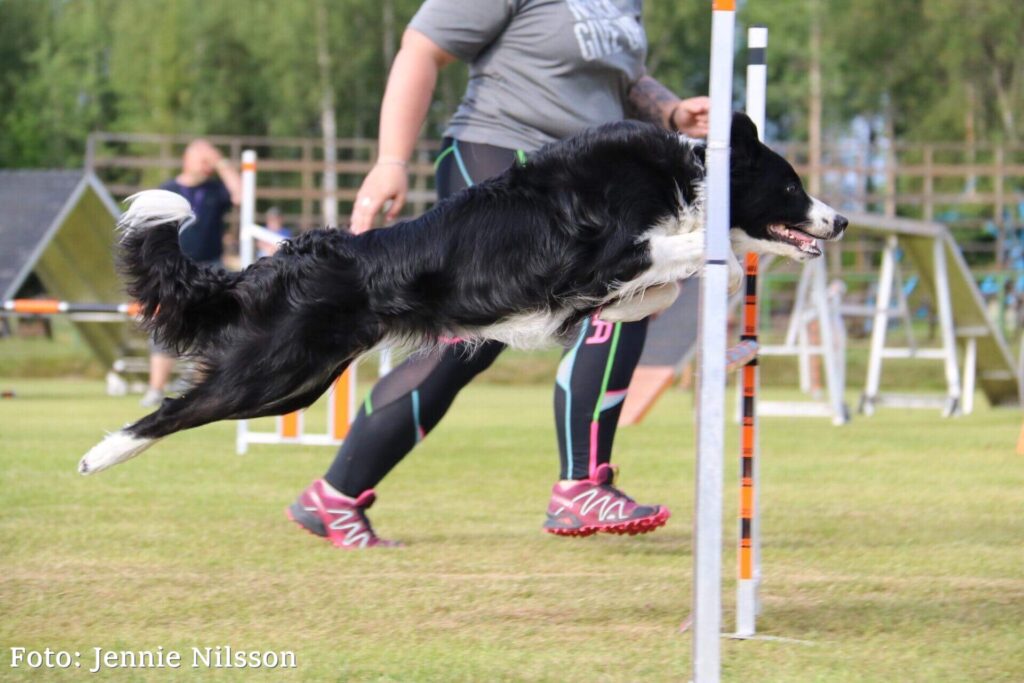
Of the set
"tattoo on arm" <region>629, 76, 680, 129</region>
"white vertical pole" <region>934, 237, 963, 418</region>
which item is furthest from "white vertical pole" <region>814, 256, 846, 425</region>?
"tattoo on arm" <region>629, 76, 680, 129</region>

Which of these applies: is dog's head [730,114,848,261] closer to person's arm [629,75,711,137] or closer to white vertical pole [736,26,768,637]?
white vertical pole [736,26,768,637]

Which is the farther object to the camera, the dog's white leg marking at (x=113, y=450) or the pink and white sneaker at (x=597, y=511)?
the pink and white sneaker at (x=597, y=511)

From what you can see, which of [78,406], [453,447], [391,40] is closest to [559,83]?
[453,447]

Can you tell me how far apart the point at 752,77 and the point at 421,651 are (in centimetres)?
144

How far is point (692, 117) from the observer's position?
387 cm

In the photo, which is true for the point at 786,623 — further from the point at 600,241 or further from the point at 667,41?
the point at 667,41

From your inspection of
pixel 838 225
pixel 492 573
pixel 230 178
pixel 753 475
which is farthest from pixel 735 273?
pixel 230 178

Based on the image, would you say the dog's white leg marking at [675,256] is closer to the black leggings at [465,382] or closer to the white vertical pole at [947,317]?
the black leggings at [465,382]

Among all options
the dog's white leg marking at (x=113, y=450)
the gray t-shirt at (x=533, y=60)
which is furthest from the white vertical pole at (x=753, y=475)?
the dog's white leg marking at (x=113, y=450)

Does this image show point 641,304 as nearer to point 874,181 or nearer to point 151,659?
point 151,659

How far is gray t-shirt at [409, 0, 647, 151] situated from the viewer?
11.7 ft

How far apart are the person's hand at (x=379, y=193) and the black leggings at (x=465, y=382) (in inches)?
9.9

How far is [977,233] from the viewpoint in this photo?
83.2ft

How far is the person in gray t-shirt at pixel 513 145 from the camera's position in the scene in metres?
3.56
